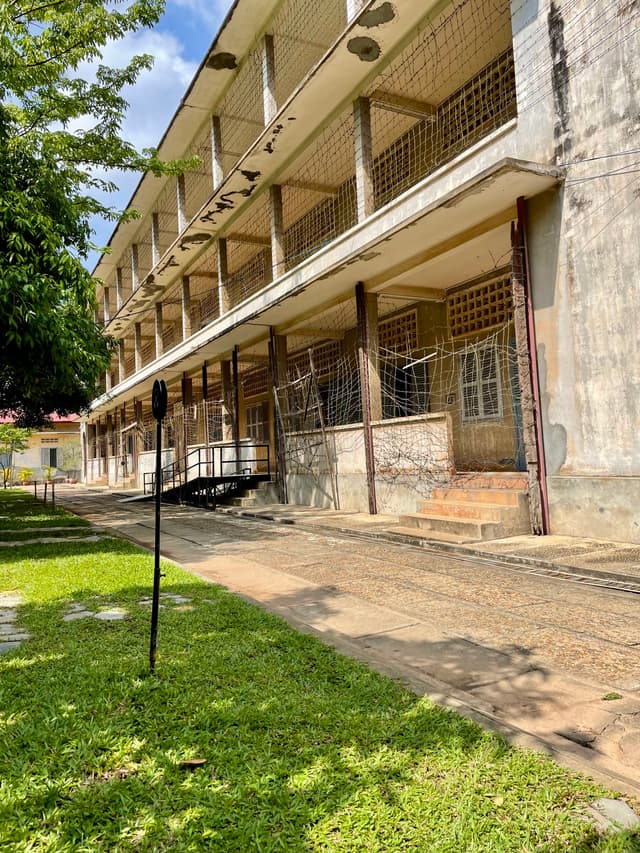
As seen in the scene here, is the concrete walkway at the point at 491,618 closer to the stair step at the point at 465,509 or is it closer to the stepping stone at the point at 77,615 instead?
the stair step at the point at 465,509

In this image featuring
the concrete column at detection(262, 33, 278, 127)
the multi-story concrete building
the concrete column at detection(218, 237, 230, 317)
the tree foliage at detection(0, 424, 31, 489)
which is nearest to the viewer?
the multi-story concrete building

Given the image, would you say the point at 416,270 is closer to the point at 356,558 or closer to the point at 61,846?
the point at 356,558

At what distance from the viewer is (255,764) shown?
2.39m

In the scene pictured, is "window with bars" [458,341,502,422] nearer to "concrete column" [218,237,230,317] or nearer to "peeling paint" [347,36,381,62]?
"peeling paint" [347,36,381,62]

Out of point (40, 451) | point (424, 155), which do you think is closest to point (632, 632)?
point (424, 155)

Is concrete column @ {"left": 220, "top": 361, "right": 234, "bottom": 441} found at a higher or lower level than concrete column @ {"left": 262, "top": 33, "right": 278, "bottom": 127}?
lower

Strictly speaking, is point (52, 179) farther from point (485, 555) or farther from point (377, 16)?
point (485, 555)

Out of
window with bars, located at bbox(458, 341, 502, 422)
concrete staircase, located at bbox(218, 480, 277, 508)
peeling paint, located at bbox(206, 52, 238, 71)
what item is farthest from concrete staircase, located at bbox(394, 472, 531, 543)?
peeling paint, located at bbox(206, 52, 238, 71)

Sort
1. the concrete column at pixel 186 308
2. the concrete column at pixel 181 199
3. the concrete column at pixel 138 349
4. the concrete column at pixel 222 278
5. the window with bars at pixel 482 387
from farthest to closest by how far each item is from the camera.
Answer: the concrete column at pixel 138 349
the concrete column at pixel 186 308
the concrete column at pixel 181 199
the concrete column at pixel 222 278
the window with bars at pixel 482 387

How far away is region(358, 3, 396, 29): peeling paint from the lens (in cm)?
901

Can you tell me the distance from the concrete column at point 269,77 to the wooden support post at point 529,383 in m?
6.91

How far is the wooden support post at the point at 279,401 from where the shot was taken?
14367mm

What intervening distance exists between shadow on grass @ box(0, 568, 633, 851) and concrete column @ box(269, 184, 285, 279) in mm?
11086

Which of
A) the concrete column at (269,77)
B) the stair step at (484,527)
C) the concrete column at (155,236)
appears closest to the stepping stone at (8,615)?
the stair step at (484,527)
